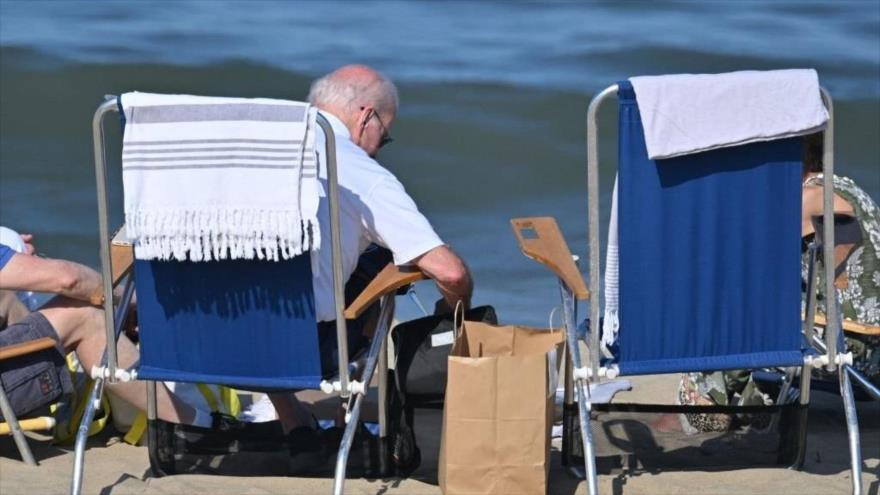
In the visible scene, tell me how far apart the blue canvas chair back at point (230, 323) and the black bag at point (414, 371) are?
385mm

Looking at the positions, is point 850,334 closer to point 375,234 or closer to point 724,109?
point 724,109

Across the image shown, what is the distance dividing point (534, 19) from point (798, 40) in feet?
7.56

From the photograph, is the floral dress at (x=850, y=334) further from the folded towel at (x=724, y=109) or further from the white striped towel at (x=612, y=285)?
the folded towel at (x=724, y=109)

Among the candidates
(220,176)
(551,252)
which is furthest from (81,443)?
(551,252)

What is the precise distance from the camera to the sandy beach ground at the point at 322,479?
13.0 feet

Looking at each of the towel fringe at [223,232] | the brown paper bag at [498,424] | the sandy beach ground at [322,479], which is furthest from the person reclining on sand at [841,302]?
the towel fringe at [223,232]

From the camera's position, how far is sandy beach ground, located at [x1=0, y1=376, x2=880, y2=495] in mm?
3977

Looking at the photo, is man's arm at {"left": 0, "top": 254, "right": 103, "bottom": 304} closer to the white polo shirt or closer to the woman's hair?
the white polo shirt


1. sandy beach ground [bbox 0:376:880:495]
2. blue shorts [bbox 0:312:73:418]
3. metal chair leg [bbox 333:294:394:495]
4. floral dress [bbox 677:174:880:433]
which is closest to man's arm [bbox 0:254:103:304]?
blue shorts [bbox 0:312:73:418]

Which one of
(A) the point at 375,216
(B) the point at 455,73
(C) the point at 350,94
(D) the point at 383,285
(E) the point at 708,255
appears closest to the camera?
(E) the point at 708,255

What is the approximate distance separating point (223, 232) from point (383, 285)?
44 centimetres

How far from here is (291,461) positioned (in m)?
4.12

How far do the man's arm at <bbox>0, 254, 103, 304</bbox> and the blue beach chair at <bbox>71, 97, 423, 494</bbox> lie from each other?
320 millimetres

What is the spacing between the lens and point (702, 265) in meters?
3.69
